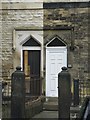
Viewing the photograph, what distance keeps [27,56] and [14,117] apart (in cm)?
737

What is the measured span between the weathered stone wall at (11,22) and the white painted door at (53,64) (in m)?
1.64

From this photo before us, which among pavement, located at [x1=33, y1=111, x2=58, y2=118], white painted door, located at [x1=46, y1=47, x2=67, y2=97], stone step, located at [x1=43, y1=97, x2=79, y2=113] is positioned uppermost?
A: white painted door, located at [x1=46, y1=47, x2=67, y2=97]

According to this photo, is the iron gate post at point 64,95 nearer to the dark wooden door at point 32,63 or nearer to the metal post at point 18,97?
the metal post at point 18,97

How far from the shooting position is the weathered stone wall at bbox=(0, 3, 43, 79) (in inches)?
701

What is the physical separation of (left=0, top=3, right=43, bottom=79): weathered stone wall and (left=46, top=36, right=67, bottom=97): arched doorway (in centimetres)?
135

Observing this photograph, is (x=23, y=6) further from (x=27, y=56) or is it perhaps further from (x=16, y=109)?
(x=16, y=109)

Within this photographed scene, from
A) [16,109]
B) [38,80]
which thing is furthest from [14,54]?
[16,109]

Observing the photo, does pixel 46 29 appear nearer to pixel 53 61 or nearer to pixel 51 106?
pixel 53 61

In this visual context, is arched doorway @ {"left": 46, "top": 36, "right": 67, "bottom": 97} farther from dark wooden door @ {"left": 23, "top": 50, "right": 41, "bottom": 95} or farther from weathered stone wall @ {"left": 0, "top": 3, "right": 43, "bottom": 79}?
weathered stone wall @ {"left": 0, "top": 3, "right": 43, "bottom": 79}

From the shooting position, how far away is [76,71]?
57.4 feet

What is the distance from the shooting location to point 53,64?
18.0 m

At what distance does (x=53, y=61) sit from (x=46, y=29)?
170cm

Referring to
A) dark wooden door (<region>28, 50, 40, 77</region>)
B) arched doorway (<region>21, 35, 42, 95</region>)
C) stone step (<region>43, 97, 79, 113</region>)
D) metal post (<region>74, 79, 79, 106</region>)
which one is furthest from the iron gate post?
dark wooden door (<region>28, 50, 40, 77</region>)

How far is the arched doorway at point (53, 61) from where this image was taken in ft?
58.4
